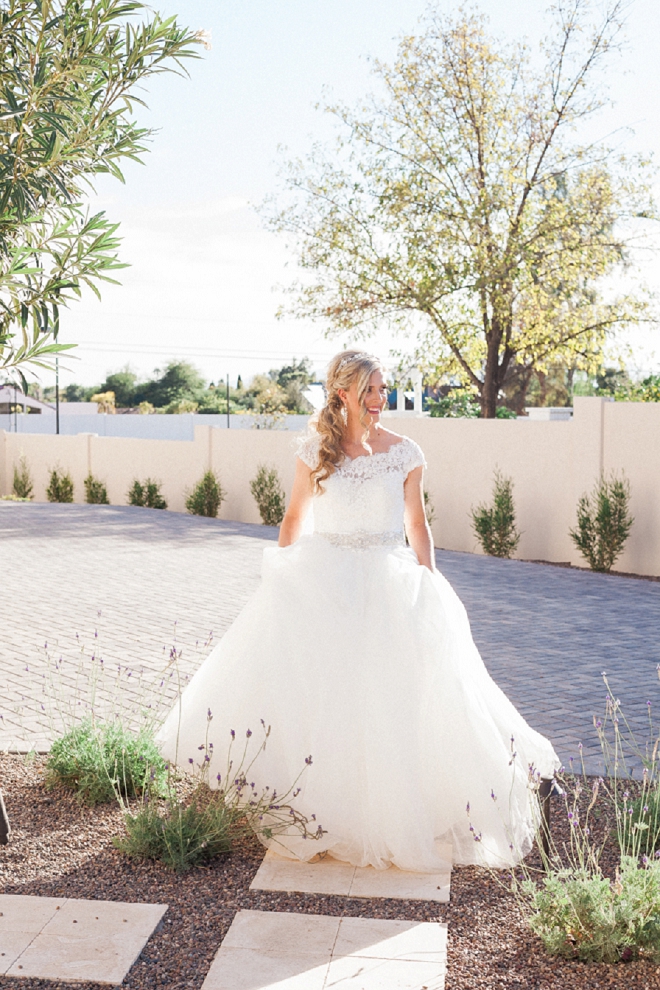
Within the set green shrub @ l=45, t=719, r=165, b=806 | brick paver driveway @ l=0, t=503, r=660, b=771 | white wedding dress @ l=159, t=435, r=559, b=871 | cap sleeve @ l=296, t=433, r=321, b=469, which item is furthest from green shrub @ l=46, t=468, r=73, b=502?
white wedding dress @ l=159, t=435, r=559, b=871

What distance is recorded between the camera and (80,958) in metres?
3.23

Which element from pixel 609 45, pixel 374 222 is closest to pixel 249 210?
pixel 374 222

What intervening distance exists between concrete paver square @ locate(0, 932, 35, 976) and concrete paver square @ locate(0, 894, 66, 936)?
0.07ft

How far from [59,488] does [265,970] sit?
23334 mm

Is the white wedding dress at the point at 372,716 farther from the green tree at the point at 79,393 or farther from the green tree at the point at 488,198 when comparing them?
the green tree at the point at 79,393

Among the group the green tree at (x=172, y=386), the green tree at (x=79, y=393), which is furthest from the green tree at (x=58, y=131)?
the green tree at (x=79, y=393)

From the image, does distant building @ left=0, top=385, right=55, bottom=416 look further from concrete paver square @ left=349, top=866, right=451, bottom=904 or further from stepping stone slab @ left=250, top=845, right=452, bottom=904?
concrete paver square @ left=349, top=866, right=451, bottom=904

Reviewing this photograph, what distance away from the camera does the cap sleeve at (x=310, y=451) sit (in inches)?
175

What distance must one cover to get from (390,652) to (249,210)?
1821cm

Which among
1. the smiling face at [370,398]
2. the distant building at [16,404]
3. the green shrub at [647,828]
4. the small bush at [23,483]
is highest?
the distant building at [16,404]

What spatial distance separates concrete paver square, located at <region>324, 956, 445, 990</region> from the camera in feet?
10.1

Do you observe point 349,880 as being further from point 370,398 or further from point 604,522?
point 604,522

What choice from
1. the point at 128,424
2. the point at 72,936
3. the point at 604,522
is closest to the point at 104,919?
the point at 72,936

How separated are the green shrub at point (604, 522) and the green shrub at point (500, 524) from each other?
1.25 meters
